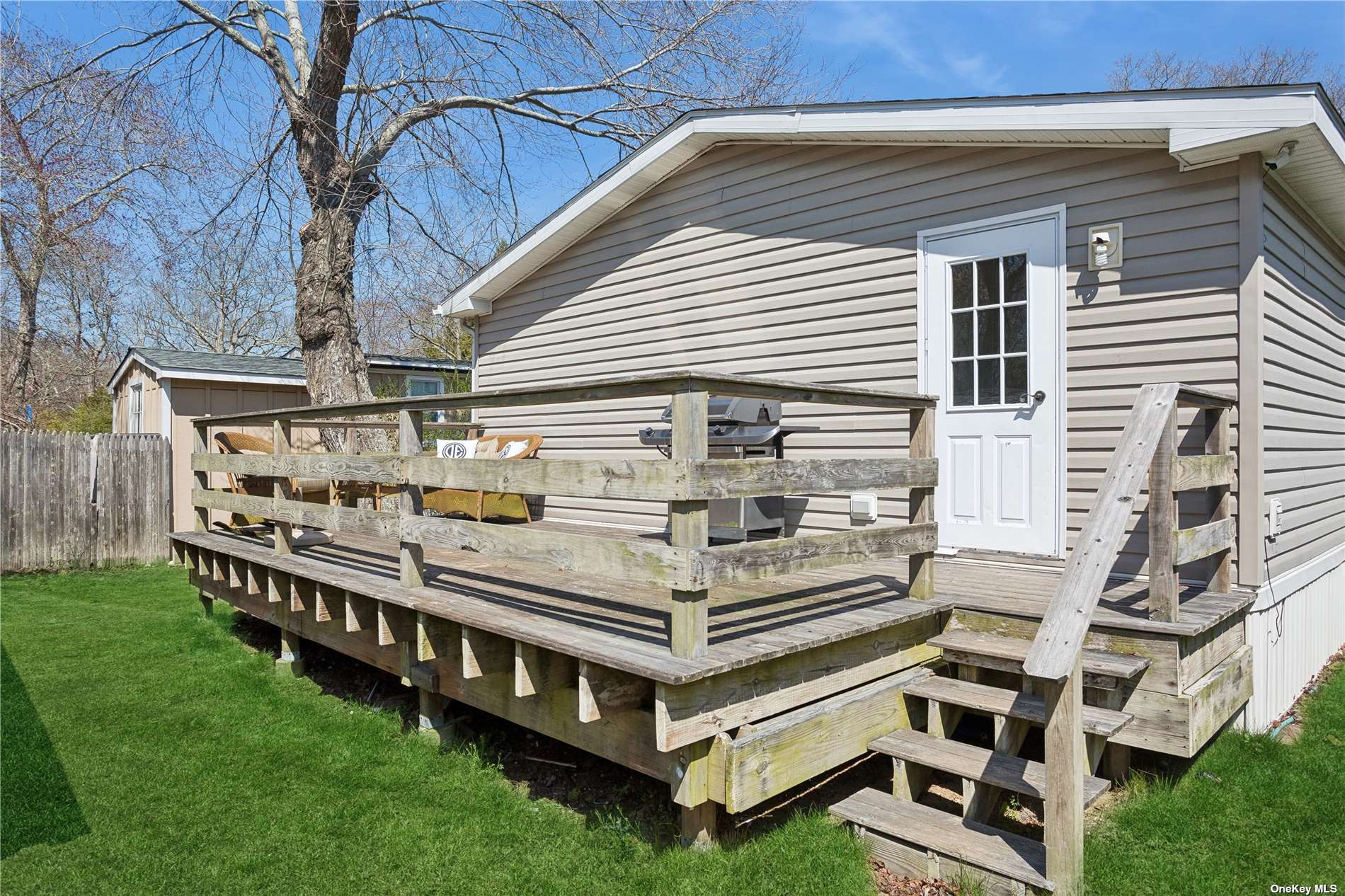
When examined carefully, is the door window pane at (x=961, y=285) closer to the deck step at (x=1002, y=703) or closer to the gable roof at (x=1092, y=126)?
the gable roof at (x=1092, y=126)

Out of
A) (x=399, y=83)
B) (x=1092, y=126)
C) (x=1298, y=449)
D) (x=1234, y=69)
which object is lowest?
(x=1298, y=449)

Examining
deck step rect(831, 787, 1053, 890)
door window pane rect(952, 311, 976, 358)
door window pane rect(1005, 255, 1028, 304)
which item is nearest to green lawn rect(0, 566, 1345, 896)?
deck step rect(831, 787, 1053, 890)

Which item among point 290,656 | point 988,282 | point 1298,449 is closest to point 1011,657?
point 988,282

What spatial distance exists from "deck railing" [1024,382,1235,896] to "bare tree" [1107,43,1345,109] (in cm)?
1762

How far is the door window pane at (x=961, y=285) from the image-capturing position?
16.1 ft

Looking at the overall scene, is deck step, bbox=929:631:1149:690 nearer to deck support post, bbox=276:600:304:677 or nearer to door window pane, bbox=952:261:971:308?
door window pane, bbox=952:261:971:308

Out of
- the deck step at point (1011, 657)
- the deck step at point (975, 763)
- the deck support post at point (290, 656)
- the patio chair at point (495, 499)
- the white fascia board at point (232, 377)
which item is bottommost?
the deck support post at point (290, 656)

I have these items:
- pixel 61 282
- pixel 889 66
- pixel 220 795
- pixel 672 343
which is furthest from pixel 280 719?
pixel 61 282

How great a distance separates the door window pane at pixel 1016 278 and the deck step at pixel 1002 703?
236 centimetres

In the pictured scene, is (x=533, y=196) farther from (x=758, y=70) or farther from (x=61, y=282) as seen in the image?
(x=61, y=282)

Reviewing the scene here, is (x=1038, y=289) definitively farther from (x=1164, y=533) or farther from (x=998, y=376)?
(x=1164, y=533)

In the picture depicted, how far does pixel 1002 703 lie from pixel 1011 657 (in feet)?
0.91

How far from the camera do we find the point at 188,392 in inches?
429

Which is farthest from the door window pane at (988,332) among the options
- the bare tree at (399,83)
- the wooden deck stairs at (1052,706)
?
the bare tree at (399,83)
